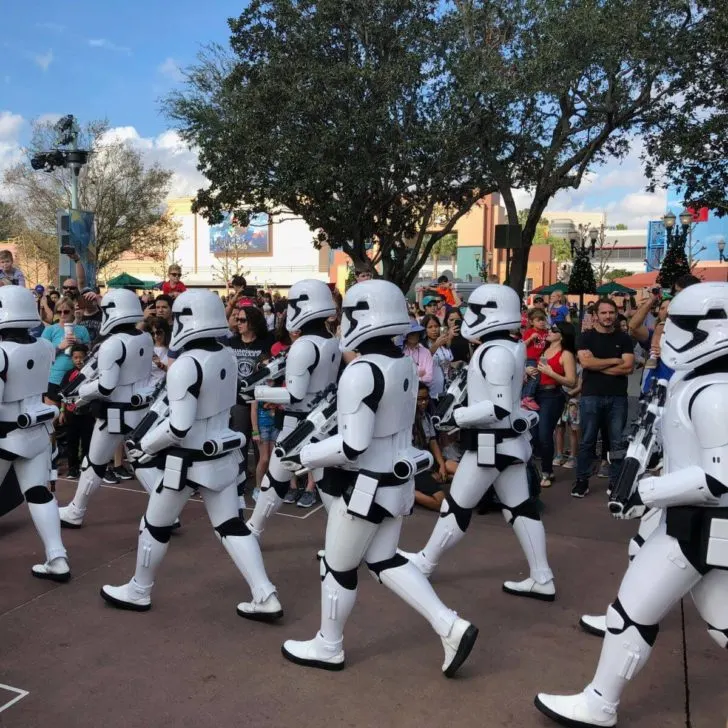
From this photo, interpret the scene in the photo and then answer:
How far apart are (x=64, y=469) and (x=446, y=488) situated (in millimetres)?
4251

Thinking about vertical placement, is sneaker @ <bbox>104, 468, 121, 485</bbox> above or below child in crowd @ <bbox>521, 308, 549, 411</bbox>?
below

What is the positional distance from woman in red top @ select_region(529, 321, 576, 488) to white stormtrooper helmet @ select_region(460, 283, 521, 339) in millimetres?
2904

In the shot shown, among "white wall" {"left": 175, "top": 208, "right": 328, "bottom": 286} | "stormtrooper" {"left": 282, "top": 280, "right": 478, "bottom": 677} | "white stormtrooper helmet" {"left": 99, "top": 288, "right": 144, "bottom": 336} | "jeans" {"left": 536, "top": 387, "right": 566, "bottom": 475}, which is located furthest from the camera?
"white wall" {"left": 175, "top": 208, "right": 328, "bottom": 286}

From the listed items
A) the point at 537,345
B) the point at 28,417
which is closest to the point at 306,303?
the point at 28,417

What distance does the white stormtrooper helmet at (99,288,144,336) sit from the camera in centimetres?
584

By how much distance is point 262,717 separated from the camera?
348 cm

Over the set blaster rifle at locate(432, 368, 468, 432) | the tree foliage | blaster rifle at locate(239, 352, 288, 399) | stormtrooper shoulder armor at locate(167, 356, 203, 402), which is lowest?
blaster rifle at locate(432, 368, 468, 432)

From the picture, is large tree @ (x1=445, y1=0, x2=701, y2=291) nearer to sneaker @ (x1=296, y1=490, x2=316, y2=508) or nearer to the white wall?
sneaker @ (x1=296, y1=490, x2=316, y2=508)

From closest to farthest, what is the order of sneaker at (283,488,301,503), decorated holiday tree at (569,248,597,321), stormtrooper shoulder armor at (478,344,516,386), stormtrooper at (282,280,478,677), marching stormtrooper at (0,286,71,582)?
stormtrooper at (282,280,478,677), stormtrooper shoulder armor at (478,344,516,386), marching stormtrooper at (0,286,71,582), sneaker at (283,488,301,503), decorated holiday tree at (569,248,597,321)

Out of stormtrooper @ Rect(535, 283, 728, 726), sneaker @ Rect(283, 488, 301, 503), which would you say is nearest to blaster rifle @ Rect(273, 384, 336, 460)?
stormtrooper @ Rect(535, 283, 728, 726)

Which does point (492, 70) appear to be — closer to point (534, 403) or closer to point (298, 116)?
point (298, 116)

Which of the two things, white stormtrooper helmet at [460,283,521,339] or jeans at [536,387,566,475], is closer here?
white stormtrooper helmet at [460,283,521,339]

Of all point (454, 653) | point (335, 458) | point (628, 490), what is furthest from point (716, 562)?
point (335, 458)

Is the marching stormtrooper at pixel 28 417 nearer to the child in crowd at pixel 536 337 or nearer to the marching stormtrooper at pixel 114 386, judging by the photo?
the marching stormtrooper at pixel 114 386
